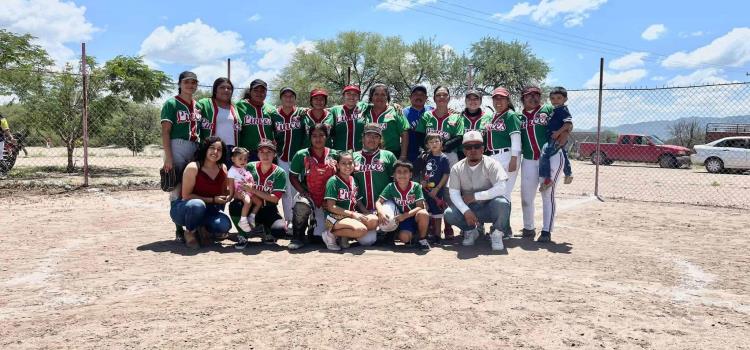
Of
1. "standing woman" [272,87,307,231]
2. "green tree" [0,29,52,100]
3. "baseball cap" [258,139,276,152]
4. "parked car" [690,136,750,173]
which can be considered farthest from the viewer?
"parked car" [690,136,750,173]

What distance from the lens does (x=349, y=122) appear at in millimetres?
6191

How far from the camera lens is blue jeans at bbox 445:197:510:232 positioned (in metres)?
5.64

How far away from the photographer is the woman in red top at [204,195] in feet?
18.0

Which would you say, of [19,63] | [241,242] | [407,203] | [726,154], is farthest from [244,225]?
[726,154]

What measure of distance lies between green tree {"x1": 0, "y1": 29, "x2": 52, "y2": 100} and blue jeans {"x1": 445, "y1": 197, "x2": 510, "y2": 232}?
445 inches

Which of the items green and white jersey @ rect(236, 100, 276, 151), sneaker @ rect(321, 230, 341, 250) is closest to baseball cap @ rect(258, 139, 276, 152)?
green and white jersey @ rect(236, 100, 276, 151)

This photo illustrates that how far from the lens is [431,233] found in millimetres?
6176

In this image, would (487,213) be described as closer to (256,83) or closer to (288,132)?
(288,132)

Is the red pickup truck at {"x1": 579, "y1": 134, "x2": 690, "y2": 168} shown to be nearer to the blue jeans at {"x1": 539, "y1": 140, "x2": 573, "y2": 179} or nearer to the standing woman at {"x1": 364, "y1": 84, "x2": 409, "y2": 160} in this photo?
the blue jeans at {"x1": 539, "y1": 140, "x2": 573, "y2": 179}

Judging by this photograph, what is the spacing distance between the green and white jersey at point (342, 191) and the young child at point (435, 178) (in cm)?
96

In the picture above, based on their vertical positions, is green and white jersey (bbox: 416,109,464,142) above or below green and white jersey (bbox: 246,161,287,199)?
above

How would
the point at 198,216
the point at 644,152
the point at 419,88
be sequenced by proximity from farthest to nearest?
the point at 644,152 < the point at 419,88 < the point at 198,216

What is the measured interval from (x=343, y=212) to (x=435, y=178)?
1.23 metres

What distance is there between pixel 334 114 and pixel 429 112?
1154 millimetres
